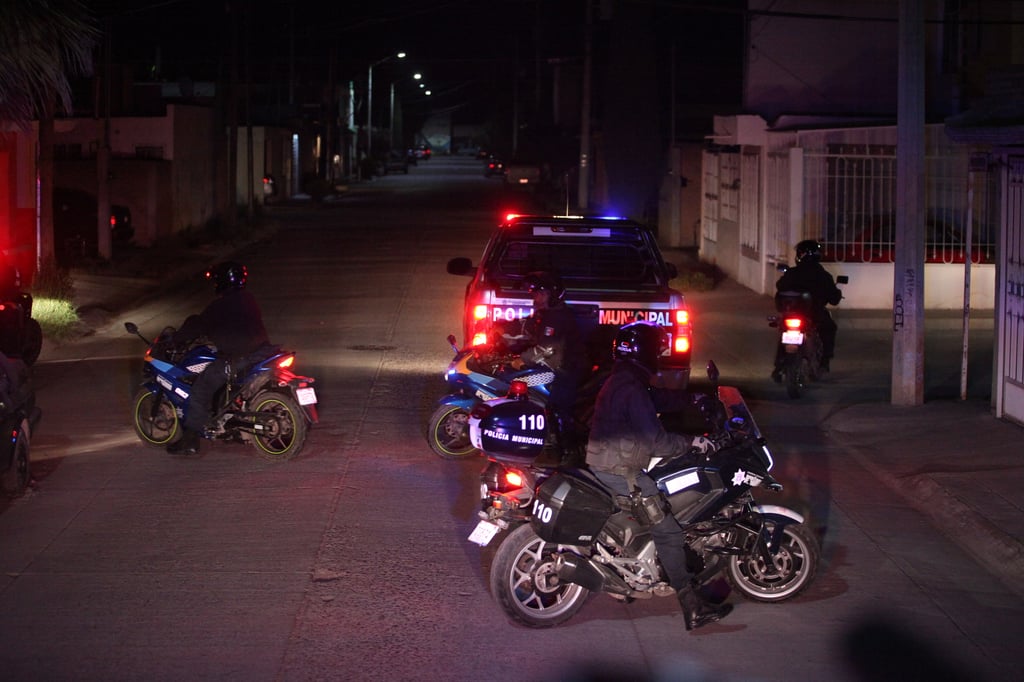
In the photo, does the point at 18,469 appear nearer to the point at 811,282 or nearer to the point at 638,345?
the point at 638,345

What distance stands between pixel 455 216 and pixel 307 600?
3834 cm

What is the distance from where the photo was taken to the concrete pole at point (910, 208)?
12.8 metres

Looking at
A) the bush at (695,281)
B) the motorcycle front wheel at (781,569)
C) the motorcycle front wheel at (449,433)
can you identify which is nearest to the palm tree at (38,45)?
the motorcycle front wheel at (449,433)

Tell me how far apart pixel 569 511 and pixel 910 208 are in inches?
297

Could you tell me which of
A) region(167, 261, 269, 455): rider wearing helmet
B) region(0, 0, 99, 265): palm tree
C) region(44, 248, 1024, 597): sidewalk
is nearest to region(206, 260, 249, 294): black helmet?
region(167, 261, 269, 455): rider wearing helmet

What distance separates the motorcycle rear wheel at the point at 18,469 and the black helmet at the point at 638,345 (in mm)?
4723

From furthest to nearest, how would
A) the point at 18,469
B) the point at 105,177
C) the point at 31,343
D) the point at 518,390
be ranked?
the point at 105,177 → the point at 31,343 → the point at 18,469 → the point at 518,390

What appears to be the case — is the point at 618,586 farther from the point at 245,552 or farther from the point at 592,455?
→ the point at 245,552

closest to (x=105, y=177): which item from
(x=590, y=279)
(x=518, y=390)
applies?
(x=590, y=279)

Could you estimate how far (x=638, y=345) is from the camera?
22.8ft

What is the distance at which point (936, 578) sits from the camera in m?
7.97

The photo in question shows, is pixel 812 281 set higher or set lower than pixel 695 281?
higher

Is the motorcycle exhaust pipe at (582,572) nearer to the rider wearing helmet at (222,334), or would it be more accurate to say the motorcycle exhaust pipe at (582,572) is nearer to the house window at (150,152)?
the rider wearing helmet at (222,334)

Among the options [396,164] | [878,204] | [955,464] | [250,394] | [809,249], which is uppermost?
[396,164]
